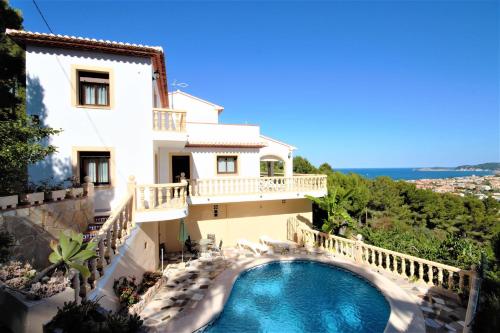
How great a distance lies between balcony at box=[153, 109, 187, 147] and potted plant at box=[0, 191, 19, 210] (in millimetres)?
5950

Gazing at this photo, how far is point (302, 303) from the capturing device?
10102mm

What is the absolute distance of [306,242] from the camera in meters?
17.4

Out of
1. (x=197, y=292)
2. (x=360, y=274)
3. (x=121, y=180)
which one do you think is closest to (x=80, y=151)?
(x=121, y=180)

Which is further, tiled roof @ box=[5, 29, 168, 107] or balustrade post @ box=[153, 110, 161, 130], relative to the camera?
balustrade post @ box=[153, 110, 161, 130]

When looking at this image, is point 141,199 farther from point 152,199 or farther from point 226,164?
point 226,164

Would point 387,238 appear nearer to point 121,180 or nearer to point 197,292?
point 197,292

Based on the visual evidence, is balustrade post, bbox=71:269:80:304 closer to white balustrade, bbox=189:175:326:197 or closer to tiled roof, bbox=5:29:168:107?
white balustrade, bbox=189:175:326:197

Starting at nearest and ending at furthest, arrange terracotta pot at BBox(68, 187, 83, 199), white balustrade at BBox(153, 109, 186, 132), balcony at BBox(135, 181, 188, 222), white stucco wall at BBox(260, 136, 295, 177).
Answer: terracotta pot at BBox(68, 187, 83, 199) → balcony at BBox(135, 181, 188, 222) → white balustrade at BBox(153, 109, 186, 132) → white stucco wall at BBox(260, 136, 295, 177)

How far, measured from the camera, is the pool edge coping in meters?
8.02

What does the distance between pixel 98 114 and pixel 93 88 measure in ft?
4.23

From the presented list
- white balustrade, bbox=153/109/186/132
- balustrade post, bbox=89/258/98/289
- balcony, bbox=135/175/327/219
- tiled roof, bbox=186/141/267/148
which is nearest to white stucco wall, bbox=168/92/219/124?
tiled roof, bbox=186/141/267/148

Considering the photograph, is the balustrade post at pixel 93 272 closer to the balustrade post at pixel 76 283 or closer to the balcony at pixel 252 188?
the balustrade post at pixel 76 283

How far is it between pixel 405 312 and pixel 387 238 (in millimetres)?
7674

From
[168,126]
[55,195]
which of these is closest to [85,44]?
[168,126]
